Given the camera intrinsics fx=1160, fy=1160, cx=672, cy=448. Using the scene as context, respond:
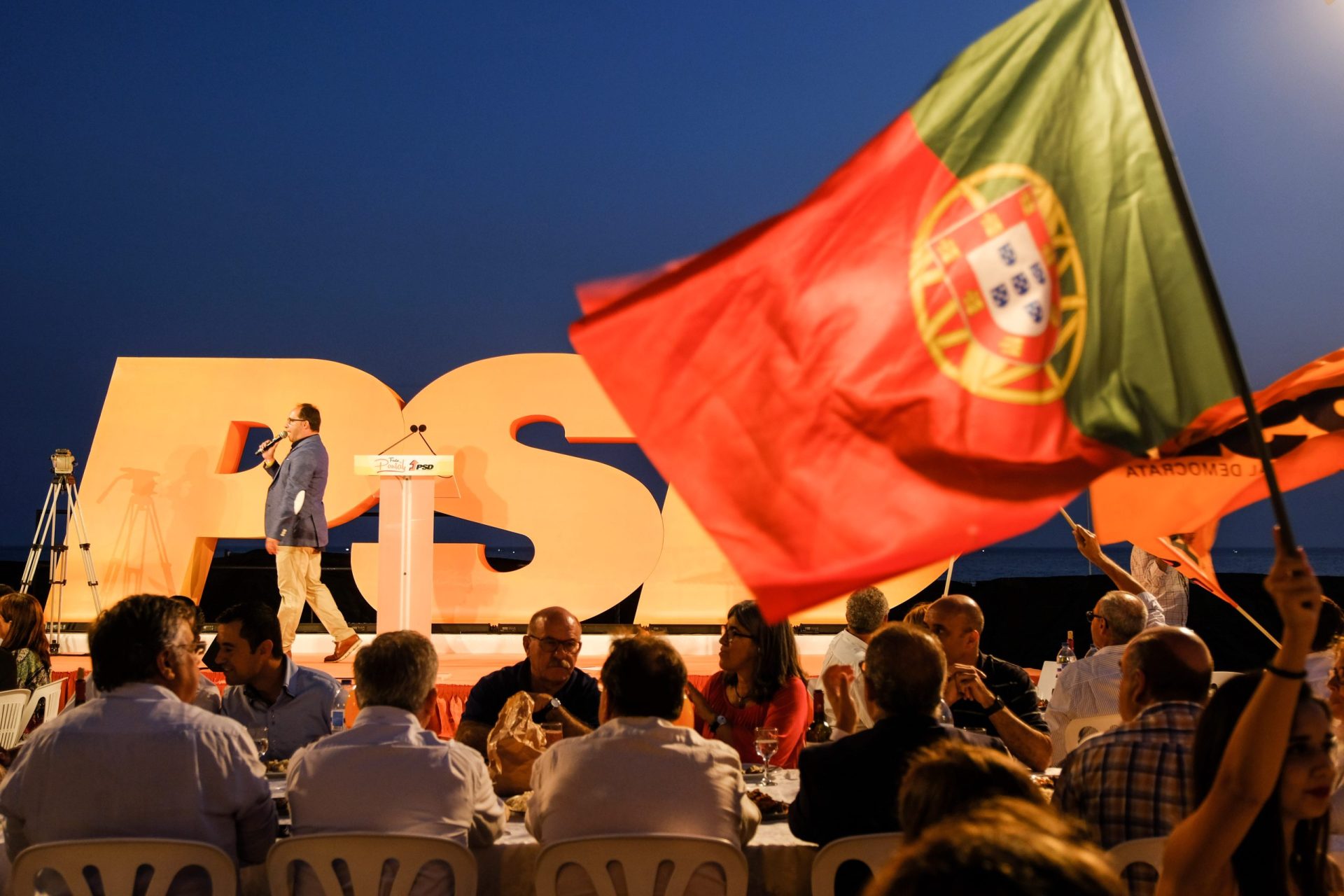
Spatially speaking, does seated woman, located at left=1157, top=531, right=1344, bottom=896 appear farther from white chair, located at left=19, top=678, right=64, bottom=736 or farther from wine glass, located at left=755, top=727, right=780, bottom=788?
white chair, located at left=19, top=678, right=64, bottom=736

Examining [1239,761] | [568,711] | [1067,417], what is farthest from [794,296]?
[568,711]

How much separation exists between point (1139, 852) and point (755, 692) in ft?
8.16

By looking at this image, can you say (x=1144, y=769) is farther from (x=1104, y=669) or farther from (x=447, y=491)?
(x=447, y=491)

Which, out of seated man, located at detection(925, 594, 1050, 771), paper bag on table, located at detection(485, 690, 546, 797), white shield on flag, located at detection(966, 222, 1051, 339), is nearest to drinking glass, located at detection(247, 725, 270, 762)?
paper bag on table, located at detection(485, 690, 546, 797)

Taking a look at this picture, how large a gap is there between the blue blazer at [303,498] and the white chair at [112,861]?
25.7ft

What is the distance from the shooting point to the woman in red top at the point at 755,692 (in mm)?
5250

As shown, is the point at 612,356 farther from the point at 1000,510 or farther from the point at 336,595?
the point at 336,595

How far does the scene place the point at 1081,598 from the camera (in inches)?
594

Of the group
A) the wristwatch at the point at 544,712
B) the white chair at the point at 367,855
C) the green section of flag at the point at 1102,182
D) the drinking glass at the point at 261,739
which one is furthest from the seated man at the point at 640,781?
the drinking glass at the point at 261,739

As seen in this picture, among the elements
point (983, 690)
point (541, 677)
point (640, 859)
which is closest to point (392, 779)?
point (640, 859)

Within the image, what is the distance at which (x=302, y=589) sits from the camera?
1095cm

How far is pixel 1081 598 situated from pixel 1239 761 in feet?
44.7

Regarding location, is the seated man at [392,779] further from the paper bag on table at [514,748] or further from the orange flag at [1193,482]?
the orange flag at [1193,482]

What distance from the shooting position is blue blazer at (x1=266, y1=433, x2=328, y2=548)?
10781 millimetres
